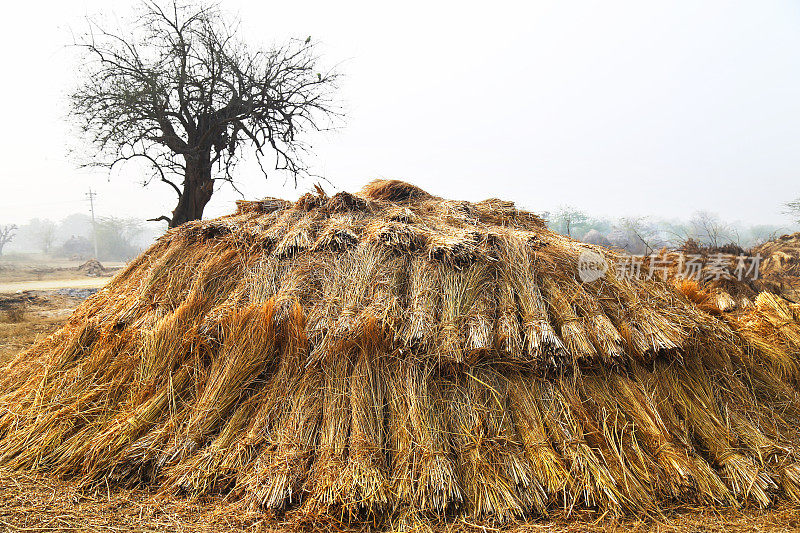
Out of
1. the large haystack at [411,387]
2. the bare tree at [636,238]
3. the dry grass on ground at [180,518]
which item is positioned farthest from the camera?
the bare tree at [636,238]

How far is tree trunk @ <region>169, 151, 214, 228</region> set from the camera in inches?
523

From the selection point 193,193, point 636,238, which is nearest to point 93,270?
point 193,193

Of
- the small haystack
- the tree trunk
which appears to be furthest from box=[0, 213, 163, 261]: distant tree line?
the tree trunk

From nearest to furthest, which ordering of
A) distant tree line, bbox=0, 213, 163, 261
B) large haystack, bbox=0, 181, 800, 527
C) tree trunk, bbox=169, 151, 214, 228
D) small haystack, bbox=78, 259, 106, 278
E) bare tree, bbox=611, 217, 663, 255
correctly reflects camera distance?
large haystack, bbox=0, 181, 800, 527 → bare tree, bbox=611, 217, 663, 255 → tree trunk, bbox=169, 151, 214, 228 → small haystack, bbox=78, 259, 106, 278 → distant tree line, bbox=0, 213, 163, 261

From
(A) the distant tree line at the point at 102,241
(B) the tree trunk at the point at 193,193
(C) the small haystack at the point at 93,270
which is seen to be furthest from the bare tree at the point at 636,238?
(A) the distant tree line at the point at 102,241

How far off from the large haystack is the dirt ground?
3.9 inches

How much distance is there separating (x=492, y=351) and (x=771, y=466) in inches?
91.2

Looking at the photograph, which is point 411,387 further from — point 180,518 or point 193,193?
point 193,193

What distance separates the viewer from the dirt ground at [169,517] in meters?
2.68

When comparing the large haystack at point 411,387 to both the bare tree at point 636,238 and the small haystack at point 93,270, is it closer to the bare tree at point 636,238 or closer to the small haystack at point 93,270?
the bare tree at point 636,238

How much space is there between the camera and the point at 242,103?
45.7 feet

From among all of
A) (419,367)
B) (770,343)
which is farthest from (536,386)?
(770,343)

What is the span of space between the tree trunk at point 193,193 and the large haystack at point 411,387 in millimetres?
9724

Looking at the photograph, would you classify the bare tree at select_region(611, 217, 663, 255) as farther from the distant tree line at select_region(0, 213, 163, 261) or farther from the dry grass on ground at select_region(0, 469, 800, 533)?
the distant tree line at select_region(0, 213, 163, 261)
